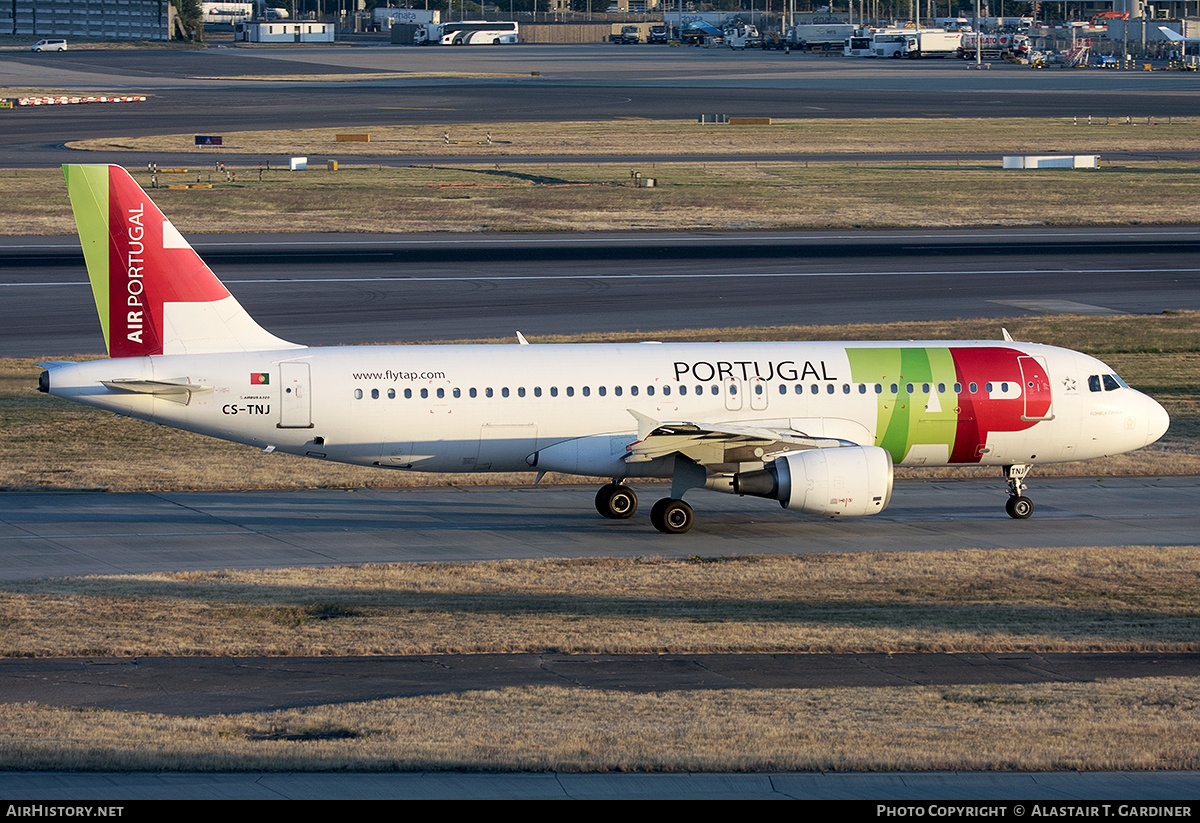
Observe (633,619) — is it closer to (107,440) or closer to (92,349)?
(107,440)

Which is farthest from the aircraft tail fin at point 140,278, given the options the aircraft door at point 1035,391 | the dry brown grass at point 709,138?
the dry brown grass at point 709,138

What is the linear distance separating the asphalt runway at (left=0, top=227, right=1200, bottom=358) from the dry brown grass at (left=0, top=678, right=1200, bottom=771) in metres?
32.9

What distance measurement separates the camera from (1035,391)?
33.1 metres

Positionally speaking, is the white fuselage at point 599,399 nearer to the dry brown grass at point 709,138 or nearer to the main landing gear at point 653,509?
the main landing gear at point 653,509

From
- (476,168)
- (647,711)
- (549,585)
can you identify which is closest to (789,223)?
(476,168)

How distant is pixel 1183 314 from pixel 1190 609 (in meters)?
35.5

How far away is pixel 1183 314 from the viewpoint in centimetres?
5812

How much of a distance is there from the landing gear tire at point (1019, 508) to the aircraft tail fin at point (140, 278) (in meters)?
17.8

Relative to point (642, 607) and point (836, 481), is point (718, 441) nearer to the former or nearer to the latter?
point (836, 481)

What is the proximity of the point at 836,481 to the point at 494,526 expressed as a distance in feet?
26.2

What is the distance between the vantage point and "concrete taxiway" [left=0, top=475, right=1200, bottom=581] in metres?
30.2

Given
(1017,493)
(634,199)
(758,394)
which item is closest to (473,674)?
(758,394)

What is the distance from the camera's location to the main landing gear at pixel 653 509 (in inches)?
1264

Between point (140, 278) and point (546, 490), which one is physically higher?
point (140, 278)
